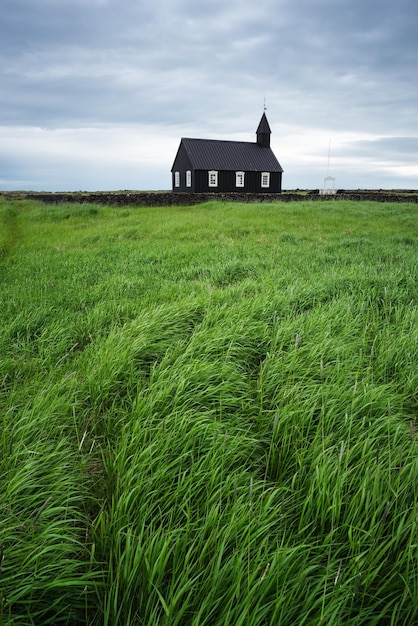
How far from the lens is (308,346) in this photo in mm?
Result: 3463

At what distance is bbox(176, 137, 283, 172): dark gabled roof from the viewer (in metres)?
38.2

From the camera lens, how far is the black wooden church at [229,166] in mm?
38156

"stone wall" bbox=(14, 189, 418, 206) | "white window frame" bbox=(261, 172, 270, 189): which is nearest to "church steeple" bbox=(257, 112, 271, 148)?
"white window frame" bbox=(261, 172, 270, 189)

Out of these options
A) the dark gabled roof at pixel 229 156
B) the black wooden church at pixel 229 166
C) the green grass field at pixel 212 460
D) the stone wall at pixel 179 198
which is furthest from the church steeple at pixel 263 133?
the green grass field at pixel 212 460

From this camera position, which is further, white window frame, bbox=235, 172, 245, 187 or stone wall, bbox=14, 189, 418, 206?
white window frame, bbox=235, 172, 245, 187

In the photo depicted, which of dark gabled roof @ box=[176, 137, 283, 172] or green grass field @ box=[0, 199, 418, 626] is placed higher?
dark gabled roof @ box=[176, 137, 283, 172]

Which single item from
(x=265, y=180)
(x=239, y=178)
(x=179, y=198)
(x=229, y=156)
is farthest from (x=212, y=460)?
(x=265, y=180)

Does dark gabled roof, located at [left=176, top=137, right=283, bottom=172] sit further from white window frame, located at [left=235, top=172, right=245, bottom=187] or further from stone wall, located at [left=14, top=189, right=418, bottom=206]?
stone wall, located at [left=14, top=189, right=418, bottom=206]

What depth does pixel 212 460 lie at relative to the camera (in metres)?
1.96

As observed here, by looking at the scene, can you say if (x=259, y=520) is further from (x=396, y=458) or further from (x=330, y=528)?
(x=396, y=458)

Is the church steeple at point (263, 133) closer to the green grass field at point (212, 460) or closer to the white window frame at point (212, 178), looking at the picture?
the white window frame at point (212, 178)

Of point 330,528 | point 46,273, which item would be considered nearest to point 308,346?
point 330,528

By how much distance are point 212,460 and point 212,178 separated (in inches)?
1562

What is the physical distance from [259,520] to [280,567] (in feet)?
0.71
